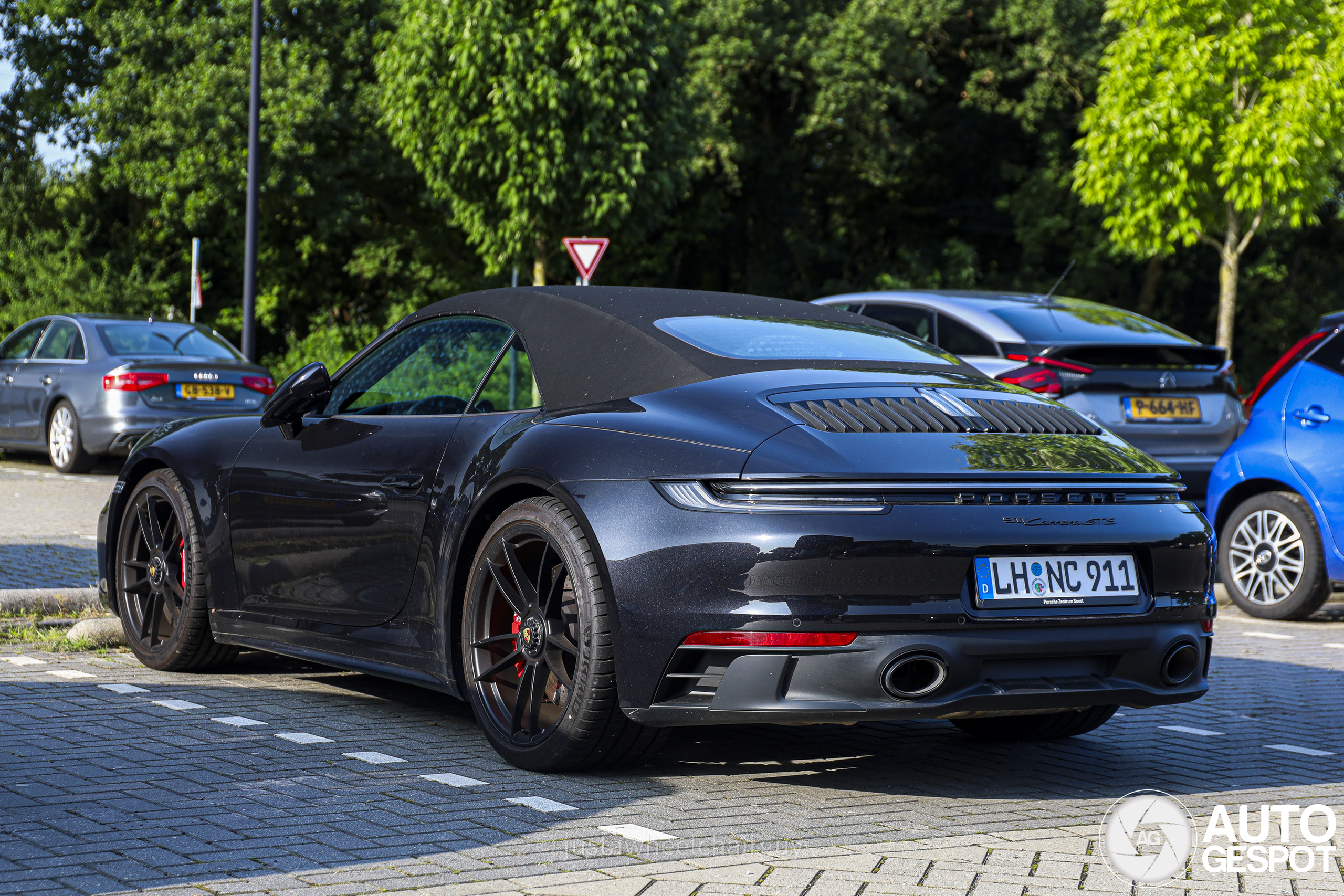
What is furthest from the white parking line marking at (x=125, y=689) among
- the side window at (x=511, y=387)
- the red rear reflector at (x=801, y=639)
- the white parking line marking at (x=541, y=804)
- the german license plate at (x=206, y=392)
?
the german license plate at (x=206, y=392)

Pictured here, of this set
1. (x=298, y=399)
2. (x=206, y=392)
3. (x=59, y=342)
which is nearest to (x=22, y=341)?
(x=59, y=342)

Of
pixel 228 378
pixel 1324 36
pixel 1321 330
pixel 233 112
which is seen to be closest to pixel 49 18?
pixel 233 112

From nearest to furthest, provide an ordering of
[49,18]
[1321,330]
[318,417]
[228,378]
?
→ [318,417], [1321,330], [228,378], [49,18]

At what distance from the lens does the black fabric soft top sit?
4.48 metres

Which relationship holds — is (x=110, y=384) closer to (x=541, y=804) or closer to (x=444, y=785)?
(x=444, y=785)

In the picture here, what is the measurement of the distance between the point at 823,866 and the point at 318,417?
8.87 ft

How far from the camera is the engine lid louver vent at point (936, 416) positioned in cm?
409

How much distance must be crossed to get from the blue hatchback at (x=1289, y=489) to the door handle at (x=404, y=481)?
17.7 ft

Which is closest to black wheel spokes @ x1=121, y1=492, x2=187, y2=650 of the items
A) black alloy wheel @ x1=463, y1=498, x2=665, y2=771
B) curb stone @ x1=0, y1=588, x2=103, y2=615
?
curb stone @ x1=0, y1=588, x2=103, y2=615

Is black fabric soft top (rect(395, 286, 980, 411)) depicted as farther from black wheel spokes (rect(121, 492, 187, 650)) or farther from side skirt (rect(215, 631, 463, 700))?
black wheel spokes (rect(121, 492, 187, 650))

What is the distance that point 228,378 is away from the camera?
1502 cm

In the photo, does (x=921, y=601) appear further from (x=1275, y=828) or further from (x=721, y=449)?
(x=1275, y=828)

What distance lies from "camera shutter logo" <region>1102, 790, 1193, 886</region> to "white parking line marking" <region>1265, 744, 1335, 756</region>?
0.89 meters

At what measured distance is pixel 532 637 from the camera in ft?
14.2
